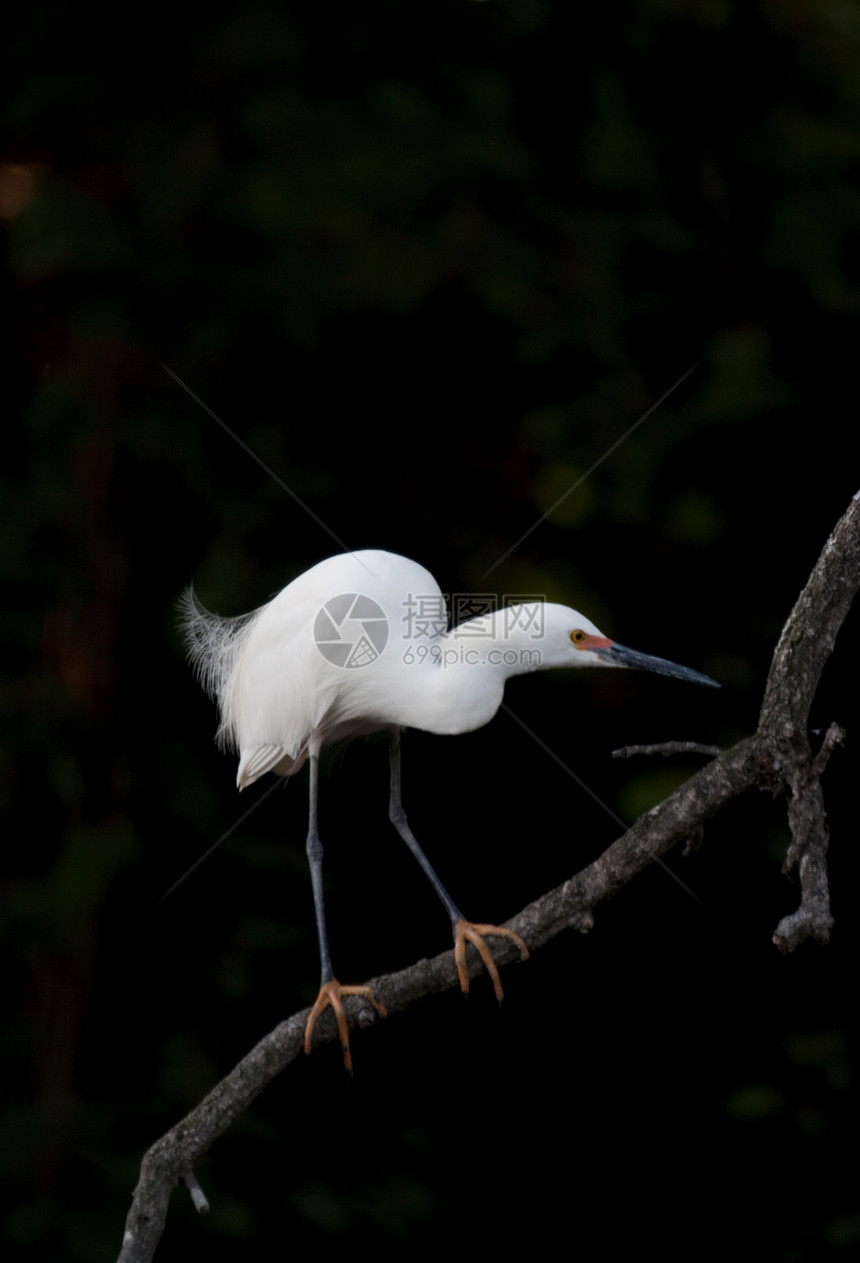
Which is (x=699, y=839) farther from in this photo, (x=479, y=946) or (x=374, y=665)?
(x=374, y=665)

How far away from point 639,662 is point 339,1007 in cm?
55

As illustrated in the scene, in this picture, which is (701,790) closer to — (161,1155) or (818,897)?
(818,897)

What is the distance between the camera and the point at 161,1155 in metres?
1.41

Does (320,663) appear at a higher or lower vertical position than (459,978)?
higher

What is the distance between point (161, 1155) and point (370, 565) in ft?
2.48

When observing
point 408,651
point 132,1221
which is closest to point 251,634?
point 408,651

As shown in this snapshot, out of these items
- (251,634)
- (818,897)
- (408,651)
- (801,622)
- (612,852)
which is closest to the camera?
(818,897)

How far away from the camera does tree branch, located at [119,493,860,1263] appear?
103 cm

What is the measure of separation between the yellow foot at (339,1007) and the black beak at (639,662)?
47 cm

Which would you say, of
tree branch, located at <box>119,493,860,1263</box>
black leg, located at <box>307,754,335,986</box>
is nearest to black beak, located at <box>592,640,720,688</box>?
tree branch, located at <box>119,493,860,1263</box>

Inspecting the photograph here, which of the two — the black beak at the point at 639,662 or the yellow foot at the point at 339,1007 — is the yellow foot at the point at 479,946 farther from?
the black beak at the point at 639,662

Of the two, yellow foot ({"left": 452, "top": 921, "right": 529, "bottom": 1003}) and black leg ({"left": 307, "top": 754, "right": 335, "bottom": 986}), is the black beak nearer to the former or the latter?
yellow foot ({"left": 452, "top": 921, "right": 529, "bottom": 1003})

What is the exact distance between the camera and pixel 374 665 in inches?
60.6
